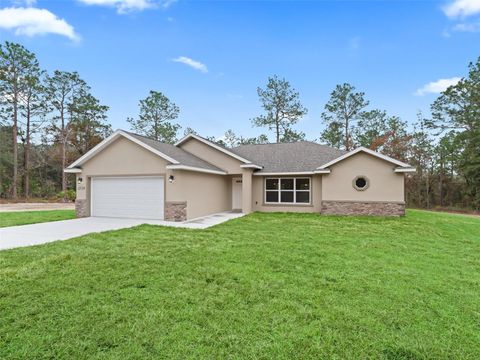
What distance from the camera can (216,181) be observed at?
15141 millimetres

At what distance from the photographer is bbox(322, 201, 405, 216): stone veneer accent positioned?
43.5ft

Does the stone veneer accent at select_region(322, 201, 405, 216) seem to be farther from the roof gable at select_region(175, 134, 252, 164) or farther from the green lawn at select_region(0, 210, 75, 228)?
the green lawn at select_region(0, 210, 75, 228)

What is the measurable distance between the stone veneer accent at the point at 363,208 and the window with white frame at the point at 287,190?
1437 millimetres

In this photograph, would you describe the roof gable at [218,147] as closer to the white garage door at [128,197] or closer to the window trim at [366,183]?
the white garage door at [128,197]

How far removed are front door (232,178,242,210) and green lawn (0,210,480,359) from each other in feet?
31.4

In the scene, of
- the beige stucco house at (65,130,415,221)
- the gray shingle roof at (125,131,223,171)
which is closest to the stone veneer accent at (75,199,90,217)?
the beige stucco house at (65,130,415,221)

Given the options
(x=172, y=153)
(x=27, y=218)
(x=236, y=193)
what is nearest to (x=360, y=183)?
(x=236, y=193)

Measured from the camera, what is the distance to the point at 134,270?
503 cm

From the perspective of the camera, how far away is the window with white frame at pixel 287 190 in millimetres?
15297

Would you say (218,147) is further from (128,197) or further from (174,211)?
(128,197)

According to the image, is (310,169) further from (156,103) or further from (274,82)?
(156,103)

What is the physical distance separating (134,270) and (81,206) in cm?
1021

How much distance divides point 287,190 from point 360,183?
3.99 meters

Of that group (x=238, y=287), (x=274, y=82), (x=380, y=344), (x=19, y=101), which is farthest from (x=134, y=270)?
(x=19, y=101)
